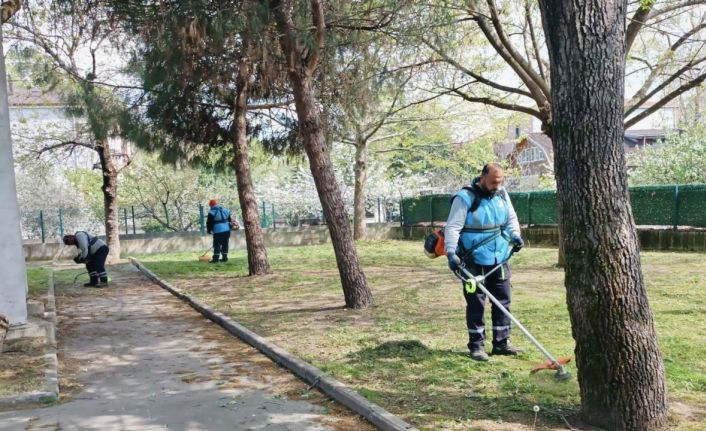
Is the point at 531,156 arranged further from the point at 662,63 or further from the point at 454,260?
the point at 454,260

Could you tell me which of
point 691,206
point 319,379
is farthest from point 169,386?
point 691,206

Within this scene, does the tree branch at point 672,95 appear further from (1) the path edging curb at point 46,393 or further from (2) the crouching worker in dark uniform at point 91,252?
(2) the crouching worker in dark uniform at point 91,252

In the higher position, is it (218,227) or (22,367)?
(218,227)

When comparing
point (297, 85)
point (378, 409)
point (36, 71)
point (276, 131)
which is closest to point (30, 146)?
point (36, 71)

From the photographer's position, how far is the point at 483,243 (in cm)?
591

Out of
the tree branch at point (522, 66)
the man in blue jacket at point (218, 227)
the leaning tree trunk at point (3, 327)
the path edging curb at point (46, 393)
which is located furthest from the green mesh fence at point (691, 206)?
the leaning tree trunk at point (3, 327)

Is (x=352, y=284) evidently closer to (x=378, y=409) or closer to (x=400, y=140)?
(x=378, y=409)

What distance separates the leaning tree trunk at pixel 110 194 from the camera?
19.8m

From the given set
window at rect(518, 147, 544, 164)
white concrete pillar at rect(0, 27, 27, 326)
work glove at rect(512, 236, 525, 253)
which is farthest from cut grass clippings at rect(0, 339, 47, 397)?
window at rect(518, 147, 544, 164)

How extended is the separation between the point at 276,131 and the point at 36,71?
6666 millimetres

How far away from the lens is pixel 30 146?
20766 mm

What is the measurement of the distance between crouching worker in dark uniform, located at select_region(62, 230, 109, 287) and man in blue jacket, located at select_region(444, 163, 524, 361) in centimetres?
1014

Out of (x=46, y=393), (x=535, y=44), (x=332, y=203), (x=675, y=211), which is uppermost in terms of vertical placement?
(x=535, y=44)

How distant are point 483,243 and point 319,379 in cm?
192
